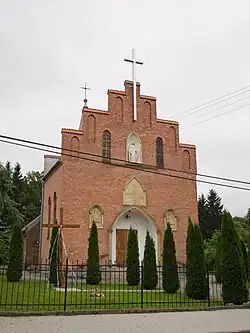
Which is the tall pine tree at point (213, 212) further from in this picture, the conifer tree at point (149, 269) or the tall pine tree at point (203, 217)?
the conifer tree at point (149, 269)

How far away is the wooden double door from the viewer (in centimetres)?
2483

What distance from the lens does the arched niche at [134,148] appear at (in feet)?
87.2

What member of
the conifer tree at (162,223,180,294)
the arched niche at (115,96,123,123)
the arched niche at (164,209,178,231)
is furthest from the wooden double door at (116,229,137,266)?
the conifer tree at (162,223,180,294)

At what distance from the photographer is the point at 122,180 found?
2589 cm

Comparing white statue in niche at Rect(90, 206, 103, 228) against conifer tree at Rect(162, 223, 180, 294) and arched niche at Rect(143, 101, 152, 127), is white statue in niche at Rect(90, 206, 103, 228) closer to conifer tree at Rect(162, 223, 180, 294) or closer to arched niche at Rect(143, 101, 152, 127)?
arched niche at Rect(143, 101, 152, 127)

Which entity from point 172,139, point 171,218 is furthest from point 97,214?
point 172,139

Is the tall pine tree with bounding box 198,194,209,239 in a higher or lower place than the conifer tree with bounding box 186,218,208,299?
higher

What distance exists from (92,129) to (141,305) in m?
15.4

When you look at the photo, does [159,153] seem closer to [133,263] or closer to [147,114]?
[147,114]

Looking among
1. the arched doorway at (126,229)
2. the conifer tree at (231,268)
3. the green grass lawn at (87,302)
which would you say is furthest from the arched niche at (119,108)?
the green grass lawn at (87,302)

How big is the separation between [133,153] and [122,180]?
203 centimetres

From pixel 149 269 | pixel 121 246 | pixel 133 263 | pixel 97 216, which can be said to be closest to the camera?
pixel 149 269

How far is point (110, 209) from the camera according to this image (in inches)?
992

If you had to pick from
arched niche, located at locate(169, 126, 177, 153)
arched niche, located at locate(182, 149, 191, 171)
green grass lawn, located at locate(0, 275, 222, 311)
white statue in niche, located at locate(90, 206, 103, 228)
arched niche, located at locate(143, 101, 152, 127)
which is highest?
arched niche, located at locate(143, 101, 152, 127)
